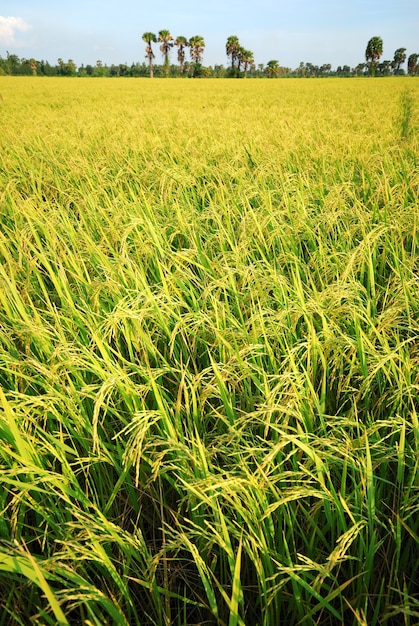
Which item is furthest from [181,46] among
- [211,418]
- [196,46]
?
[211,418]

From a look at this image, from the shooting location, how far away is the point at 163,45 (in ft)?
262

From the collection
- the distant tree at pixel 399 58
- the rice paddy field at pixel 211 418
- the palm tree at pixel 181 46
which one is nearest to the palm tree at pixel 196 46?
the palm tree at pixel 181 46

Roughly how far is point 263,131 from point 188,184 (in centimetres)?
233

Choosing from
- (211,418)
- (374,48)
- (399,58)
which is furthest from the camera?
(399,58)

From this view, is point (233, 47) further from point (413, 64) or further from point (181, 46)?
point (413, 64)

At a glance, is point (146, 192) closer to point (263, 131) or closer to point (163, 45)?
point (263, 131)

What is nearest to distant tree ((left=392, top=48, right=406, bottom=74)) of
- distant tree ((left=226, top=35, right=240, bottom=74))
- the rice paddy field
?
distant tree ((left=226, top=35, right=240, bottom=74))

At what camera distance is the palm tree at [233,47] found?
75669 mm

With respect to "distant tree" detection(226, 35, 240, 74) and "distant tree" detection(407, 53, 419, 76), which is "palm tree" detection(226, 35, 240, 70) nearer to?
"distant tree" detection(226, 35, 240, 74)

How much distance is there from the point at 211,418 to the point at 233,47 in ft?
300

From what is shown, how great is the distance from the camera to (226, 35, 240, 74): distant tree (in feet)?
248

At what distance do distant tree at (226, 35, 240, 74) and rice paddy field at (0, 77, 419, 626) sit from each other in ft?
281

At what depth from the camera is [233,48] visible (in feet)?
252

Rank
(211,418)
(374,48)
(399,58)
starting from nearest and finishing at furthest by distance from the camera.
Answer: (211,418), (374,48), (399,58)
